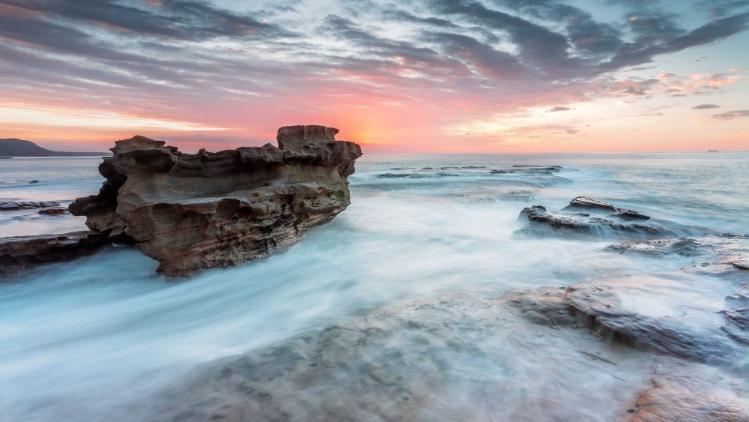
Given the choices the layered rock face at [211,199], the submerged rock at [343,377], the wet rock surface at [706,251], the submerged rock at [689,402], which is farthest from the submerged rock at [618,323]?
the layered rock face at [211,199]

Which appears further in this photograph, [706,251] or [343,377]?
[706,251]

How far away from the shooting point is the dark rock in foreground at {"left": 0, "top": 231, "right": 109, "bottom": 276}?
6.47 m

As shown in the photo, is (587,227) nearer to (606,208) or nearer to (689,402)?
(606,208)

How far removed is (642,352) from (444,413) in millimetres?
2167

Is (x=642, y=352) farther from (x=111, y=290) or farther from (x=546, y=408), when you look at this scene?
(x=111, y=290)

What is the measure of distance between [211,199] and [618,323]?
19.5ft

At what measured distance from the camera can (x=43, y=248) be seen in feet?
22.2

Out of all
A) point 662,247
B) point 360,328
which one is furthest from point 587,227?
point 360,328

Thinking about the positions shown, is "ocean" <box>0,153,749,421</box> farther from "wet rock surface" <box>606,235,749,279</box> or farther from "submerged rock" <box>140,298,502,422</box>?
"wet rock surface" <box>606,235,749,279</box>

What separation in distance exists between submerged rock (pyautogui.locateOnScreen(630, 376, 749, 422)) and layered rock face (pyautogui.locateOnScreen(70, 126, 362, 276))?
5.87 m

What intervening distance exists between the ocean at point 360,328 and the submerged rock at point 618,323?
14cm

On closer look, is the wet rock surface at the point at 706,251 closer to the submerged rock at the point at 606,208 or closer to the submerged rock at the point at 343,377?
the submerged rock at the point at 606,208

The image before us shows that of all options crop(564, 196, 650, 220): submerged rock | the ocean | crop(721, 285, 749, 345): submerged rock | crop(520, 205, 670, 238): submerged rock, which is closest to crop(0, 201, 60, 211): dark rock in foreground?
the ocean

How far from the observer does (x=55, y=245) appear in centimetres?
698
